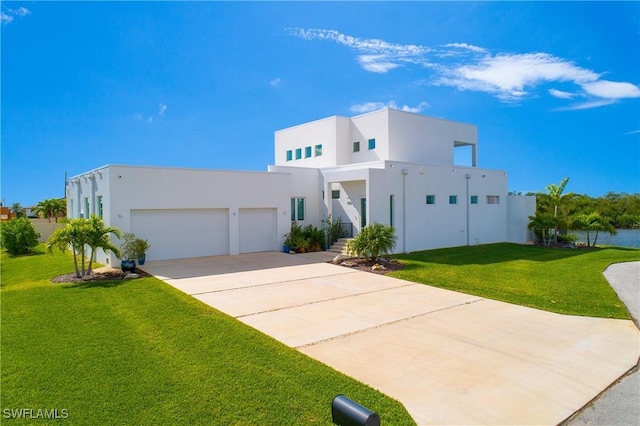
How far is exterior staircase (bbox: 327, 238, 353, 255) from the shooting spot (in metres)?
19.0

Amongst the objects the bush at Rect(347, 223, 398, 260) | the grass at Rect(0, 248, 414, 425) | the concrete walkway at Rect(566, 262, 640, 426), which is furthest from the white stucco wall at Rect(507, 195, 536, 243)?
the grass at Rect(0, 248, 414, 425)

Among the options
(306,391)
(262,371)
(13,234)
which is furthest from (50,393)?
(13,234)

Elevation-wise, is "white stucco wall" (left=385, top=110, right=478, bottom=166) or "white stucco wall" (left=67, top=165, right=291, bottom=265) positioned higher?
"white stucco wall" (left=385, top=110, right=478, bottom=166)

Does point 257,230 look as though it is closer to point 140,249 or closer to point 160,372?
point 140,249

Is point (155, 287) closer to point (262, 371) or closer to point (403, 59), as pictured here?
point (262, 371)

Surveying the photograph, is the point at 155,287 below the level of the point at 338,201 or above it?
below

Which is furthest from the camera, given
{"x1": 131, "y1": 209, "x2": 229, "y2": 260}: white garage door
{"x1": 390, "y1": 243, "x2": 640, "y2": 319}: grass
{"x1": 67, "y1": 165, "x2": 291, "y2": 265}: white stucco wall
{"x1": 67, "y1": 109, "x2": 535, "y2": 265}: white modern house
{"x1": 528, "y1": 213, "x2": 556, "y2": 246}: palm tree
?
{"x1": 528, "y1": 213, "x2": 556, "y2": 246}: palm tree

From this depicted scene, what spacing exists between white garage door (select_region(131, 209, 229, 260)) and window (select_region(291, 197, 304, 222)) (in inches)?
174

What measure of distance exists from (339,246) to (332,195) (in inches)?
131

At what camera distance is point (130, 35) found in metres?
15.4

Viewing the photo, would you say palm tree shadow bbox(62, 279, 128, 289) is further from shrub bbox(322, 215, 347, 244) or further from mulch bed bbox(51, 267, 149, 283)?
shrub bbox(322, 215, 347, 244)

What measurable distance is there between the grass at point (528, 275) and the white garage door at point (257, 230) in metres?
6.85

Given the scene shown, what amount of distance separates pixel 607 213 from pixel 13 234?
49773 mm

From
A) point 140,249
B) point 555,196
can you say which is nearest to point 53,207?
point 140,249
